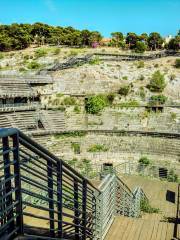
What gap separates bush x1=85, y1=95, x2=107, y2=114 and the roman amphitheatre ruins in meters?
0.39

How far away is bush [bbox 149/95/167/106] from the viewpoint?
31609 mm

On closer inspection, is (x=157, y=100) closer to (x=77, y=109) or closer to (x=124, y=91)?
(x=124, y=91)

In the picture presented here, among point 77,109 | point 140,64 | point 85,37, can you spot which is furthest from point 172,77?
point 85,37

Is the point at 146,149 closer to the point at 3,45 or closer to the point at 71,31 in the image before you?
the point at 3,45

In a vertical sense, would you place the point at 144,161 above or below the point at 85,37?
below

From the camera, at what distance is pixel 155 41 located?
58.5m

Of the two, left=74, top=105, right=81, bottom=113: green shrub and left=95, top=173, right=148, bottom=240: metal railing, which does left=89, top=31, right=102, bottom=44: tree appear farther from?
left=95, top=173, right=148, bottom=240: metal railing

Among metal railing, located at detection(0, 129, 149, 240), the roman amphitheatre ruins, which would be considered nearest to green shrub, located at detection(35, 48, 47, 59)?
the roman amphitheatre ruins

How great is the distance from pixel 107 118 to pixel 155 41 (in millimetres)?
34000

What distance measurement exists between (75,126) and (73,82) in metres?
9.05

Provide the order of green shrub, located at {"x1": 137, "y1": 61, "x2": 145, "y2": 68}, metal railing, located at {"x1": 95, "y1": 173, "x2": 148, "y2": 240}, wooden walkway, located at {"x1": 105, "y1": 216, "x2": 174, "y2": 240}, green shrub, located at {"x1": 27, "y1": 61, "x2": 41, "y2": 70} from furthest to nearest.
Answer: green shrub, located at {"x1": 27, "y1": 61, "x2": 41, "y2": 70}, green shrub, located at {"x1": 137, "y1": 61, "x2": 145, "y2": 68}, wooden walkway, located at {"x1": 105, "y1": 216, "x2": 174, "y2": 240}, metal railing, located at {"x1": 95, "y1": 173, "x2": 148, "y2": 240}

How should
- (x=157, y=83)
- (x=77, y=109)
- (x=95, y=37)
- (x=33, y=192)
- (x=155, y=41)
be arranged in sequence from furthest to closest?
(x=95, y=37), (x=155, y=41), (x=157, y=83), (x=77, y=109), (x=33, y=192)

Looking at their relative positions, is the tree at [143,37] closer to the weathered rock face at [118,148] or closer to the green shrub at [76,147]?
the weathered rock face at [118,148]

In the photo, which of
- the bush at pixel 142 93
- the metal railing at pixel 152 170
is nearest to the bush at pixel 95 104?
the bush at pixel 142 93
